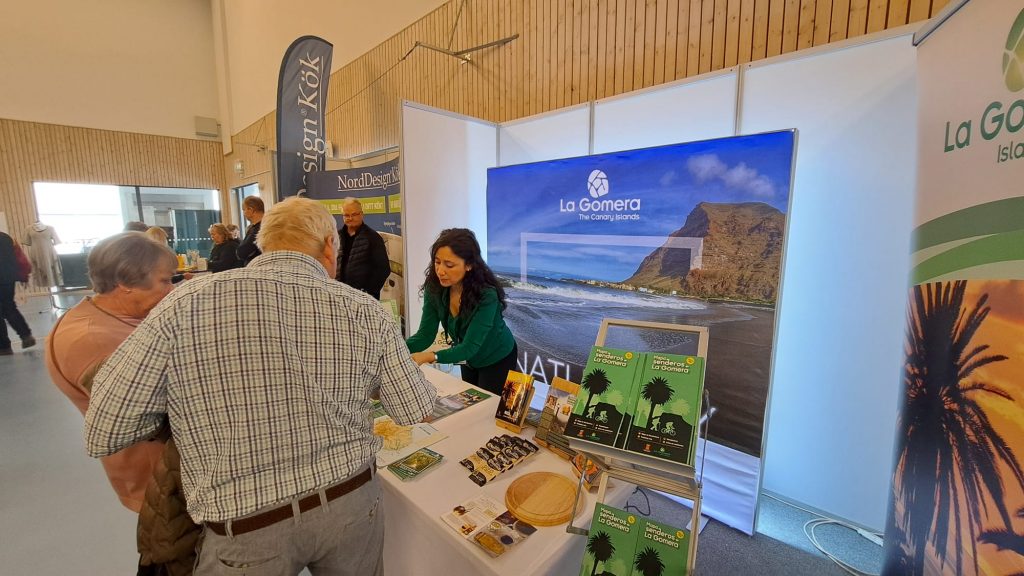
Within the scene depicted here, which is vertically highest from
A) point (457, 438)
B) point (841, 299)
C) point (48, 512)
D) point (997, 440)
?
point (841, 299)

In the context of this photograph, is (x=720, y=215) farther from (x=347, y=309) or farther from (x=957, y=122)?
(x=347, y=309)

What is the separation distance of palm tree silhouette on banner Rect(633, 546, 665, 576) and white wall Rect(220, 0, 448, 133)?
5.26 meters

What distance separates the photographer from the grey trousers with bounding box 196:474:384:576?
1.00 metres

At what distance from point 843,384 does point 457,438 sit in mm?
2100

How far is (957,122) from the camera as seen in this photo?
1181 mm

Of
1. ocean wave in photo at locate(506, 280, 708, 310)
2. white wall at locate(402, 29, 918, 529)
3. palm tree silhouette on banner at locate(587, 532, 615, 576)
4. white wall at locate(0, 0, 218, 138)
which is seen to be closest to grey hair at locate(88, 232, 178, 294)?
palm tree silhouette on banner at locate(587, 532, 615, 576)

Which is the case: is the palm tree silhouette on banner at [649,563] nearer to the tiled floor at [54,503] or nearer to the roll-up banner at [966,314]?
the roll-up banner at [966,314]

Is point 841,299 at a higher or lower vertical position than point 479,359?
higher

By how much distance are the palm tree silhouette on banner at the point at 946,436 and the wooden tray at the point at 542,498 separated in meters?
0.97

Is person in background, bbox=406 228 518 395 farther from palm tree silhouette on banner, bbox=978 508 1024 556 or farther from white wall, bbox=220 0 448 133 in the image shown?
white wall, bbox=220 0 448 133

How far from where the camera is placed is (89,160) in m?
9.02

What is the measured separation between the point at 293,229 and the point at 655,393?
106 cm

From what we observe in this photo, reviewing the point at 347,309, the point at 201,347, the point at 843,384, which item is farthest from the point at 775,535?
the point at 201,347

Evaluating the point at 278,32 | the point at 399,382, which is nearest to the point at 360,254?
the point at 399,382
